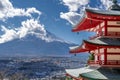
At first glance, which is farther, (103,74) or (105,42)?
(105,42)

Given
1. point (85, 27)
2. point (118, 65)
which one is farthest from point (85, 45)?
point (85, 27)

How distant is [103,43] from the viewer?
100ft

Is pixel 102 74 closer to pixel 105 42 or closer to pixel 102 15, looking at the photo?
pixel 105 42

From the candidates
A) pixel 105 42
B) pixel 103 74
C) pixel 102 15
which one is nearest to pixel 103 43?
pixel 105 42

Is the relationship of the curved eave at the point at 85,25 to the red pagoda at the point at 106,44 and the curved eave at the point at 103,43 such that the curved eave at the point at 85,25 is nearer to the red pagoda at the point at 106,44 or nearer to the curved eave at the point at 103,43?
the red pagoda at the point at 106,44

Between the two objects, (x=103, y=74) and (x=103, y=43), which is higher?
(x=103, y=43)

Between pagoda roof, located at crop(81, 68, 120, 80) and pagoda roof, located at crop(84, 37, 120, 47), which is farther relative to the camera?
pagoda roof, located at crop(84, 37, 120, 47)

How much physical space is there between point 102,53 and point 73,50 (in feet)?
27.6

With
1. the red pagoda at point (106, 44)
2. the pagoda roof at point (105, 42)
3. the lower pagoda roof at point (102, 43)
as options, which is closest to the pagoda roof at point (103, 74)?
the red pagoda at point (106, 44)

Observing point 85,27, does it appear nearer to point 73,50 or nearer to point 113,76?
point 73,50

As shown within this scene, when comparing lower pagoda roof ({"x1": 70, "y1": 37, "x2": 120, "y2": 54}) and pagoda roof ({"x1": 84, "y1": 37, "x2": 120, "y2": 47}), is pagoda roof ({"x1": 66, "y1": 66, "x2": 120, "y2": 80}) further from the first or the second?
pagoda roof ({"x1": 84, "y1": 37, "x2": 120, "y2": 47})

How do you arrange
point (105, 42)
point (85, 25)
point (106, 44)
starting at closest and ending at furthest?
point (106, 44)
point (105, 42)
point (85, 25)

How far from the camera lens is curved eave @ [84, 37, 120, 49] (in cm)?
2994

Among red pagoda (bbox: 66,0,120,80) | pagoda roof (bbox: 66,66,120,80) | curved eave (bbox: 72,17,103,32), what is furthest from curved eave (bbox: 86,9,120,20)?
pagoda roof (bbox: 66,66,120,80)
